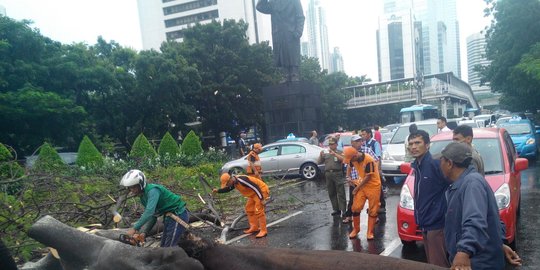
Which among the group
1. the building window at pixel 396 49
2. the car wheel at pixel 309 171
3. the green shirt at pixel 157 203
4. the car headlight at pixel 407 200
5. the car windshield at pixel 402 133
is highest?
the building window at pixel 396 49

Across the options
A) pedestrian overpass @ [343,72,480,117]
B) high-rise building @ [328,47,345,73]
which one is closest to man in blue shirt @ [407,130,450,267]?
pedestrian overpass @ [343,72,480,117]

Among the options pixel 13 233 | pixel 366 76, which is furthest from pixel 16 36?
pixel 366 76

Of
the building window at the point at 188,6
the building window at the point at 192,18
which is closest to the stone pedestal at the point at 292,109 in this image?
the building window at the point at 192,18

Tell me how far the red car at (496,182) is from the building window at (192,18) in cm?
7128

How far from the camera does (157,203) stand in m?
4.16

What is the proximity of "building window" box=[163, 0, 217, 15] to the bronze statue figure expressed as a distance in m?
55.4

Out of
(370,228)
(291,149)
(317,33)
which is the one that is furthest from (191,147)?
(317,33)

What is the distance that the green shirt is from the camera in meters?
3.93

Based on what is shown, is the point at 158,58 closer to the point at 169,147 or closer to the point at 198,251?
the point at 169,147

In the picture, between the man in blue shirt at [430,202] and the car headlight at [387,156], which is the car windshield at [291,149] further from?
the man in blue shirt at [430,202]

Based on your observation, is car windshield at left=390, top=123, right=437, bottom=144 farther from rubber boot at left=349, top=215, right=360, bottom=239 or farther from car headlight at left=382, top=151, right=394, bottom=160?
rubber boot at left=349, top=215, right=360, bottom=239

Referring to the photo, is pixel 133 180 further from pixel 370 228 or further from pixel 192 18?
pixel 192 18

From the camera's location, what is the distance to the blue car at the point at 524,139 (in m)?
14.7

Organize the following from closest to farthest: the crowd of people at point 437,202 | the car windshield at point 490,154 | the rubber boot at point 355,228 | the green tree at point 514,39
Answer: the crowd of people at point 437,202, the car windshield at point 490,154, the rubber boot at point 355,228, the green tree at point 514,39
